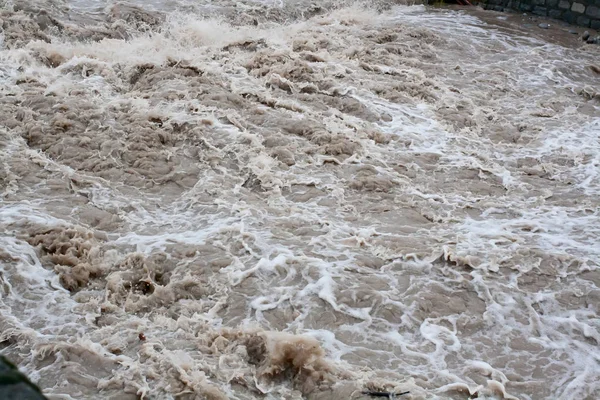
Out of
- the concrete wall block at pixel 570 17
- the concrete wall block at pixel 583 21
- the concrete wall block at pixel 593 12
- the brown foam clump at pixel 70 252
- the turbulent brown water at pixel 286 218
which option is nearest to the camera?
the turbulent brown water at pixel 286 218

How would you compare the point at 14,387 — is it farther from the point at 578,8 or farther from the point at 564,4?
the point at 564,4

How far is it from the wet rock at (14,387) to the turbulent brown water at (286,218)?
198 cm

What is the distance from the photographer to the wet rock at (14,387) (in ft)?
4.29

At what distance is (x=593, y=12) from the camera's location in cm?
1095

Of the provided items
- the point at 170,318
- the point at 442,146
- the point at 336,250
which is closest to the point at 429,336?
the point at 336,250

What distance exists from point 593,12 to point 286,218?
8.66 metres

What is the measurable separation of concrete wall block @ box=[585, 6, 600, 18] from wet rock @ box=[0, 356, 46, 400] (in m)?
11.7

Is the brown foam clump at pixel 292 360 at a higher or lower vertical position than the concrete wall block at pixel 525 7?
lower

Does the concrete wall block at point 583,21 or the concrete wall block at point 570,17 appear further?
the concrete wall block at point 570,17

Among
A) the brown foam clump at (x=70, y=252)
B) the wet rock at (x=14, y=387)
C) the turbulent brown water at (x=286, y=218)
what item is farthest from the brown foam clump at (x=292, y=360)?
the wet rock at (x=14, y=387)

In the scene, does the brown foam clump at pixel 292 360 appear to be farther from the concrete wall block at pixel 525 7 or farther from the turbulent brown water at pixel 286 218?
the concrete wall block at pixel 525 7

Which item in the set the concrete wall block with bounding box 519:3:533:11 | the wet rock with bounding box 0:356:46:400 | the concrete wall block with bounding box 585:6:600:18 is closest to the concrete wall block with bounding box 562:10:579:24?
the concrete wall block with bounding box 585:6:600:18

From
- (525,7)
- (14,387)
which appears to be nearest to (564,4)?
(525,7)

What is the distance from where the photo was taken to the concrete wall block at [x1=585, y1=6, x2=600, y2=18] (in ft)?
35.7
